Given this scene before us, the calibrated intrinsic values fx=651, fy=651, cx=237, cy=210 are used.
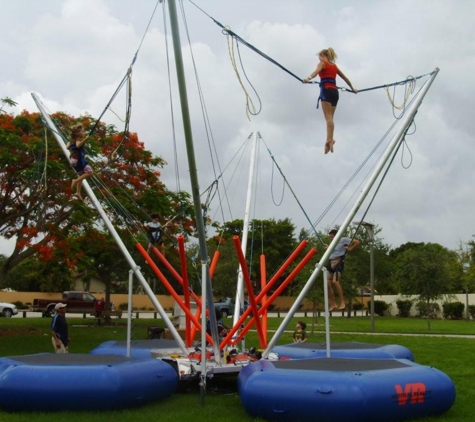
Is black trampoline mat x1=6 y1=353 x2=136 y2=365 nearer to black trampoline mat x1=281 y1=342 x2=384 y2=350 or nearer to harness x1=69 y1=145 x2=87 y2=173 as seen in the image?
harness x1=69 y1=145 x2=87 y2=173

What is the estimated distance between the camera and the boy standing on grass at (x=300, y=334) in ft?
47.9

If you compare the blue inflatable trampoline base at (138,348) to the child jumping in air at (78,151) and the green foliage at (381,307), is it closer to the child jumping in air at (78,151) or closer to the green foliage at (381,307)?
the child jumping in air at (78,151)

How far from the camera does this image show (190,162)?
862cm

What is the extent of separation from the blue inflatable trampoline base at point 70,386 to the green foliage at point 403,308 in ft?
121

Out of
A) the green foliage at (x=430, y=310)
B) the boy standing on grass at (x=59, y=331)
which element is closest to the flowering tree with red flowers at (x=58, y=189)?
the boy standing on grass at (x=59, y=331)

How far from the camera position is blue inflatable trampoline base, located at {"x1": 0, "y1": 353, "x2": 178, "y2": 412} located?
8219mm

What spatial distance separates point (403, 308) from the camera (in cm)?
4409

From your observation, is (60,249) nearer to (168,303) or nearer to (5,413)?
(5,413)

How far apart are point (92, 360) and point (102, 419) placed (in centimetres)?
A: 156

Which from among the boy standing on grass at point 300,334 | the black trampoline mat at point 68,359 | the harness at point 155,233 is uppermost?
the harness at point 155,233

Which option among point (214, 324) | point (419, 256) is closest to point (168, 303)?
point (419, 256)

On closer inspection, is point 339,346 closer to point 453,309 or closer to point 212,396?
point 212,396

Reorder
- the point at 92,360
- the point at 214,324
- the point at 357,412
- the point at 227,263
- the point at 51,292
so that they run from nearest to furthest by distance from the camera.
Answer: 1. the point at 357,412
2. the point at 92,360
3. the point at 214,324
4. the point at 227,263
5. the point at 51,292

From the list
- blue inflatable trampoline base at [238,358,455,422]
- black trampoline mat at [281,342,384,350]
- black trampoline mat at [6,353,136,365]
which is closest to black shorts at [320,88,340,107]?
blue inflatable trampoline base at [238,358,455,422]
